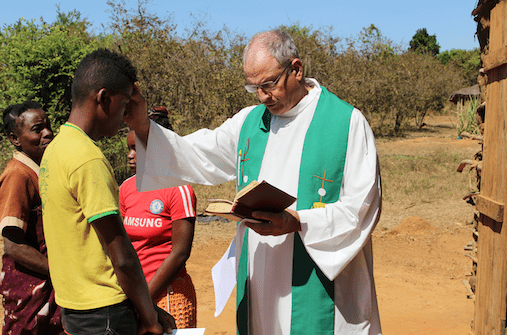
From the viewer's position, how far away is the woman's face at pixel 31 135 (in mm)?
3062

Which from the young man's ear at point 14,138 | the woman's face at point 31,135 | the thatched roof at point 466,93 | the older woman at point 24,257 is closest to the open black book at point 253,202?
the older woman at point 24,257

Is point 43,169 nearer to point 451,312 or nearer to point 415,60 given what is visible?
point 451,312

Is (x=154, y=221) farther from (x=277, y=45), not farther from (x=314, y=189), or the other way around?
(x=277, y=45)

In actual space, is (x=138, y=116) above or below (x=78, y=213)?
above

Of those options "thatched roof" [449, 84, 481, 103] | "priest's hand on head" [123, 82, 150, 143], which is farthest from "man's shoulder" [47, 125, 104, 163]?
"thatched roof" [449, 84, 481, 103]

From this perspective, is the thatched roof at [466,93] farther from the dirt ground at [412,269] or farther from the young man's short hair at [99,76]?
the young man's short hair at [99,76]

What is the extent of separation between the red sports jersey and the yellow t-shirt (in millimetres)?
1130

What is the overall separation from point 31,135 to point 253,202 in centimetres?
181

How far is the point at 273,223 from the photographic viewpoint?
2225 millimetres

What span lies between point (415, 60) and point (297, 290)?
2906cm

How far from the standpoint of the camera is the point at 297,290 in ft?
8.31

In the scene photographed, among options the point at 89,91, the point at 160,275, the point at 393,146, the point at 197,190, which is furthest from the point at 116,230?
the point at 393,146

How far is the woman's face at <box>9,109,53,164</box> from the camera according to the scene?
3062 millimetres

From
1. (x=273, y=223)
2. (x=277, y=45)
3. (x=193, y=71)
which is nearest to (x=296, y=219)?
(x=273, y=223)
